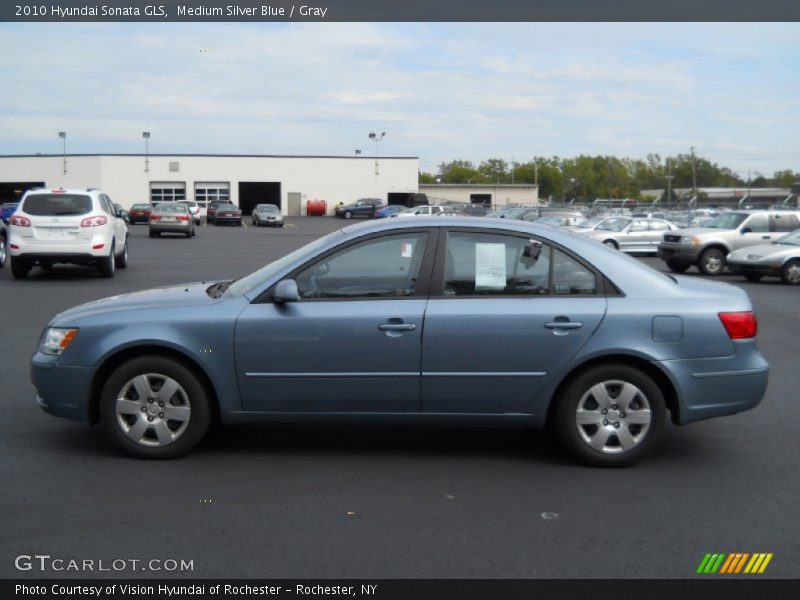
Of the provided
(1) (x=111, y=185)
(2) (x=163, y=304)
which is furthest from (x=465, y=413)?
(1) (x=111, y=185)

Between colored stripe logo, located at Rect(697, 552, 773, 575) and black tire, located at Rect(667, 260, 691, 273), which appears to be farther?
black tire, located at Rect(667, 260, 691, 273)

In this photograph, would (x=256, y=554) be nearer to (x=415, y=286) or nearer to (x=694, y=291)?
(x=415, y=286)

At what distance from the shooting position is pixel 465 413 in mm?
6023

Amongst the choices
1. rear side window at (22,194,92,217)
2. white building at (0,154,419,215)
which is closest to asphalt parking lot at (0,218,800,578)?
rear side window at (22,194,92,217)

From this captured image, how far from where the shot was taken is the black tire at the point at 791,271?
2048 cm

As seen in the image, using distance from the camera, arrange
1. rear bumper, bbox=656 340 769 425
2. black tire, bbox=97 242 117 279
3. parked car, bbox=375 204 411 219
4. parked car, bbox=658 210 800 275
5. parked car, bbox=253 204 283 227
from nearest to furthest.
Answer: rear bumper, bbox=656 340 769 425
black tire, bbox=97 242 117 279
parked car, bbox=658 210 800 275
parked car, bbox=253 204 283 227
parked car, bbox=375 204 411 219

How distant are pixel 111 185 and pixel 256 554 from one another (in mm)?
77586

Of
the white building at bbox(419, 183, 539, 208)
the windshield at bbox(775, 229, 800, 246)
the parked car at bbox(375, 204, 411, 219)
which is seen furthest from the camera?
the white building at bbox(419, 183, 539, 208)

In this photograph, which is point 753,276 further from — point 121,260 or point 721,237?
point 121,260

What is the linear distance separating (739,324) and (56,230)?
15493 mm

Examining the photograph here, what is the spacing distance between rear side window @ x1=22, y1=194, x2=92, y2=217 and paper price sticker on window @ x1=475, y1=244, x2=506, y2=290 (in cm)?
1436

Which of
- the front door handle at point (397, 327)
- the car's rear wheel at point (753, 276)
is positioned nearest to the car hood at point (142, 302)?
the front door handle at point (397, 327)

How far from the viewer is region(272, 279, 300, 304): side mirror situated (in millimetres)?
5887

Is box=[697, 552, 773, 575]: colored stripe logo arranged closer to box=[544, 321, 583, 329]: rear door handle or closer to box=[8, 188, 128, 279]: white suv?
box=[544, 321, 583, 329]: rear door handle
